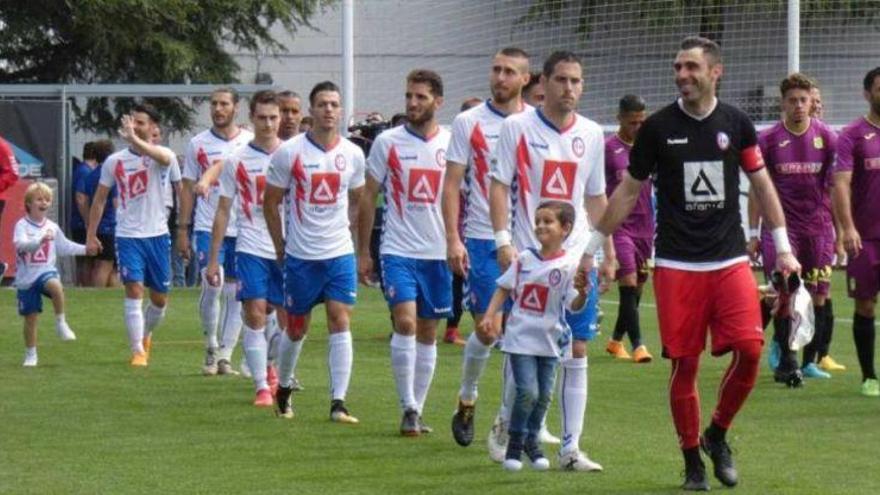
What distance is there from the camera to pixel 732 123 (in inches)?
397

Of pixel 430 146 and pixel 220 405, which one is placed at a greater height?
pixel 430 146

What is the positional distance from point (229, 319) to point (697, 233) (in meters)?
6.91

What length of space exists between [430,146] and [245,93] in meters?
17.5

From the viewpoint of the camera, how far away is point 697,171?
32.9ft

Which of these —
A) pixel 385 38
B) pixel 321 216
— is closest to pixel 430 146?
pixel 321 216

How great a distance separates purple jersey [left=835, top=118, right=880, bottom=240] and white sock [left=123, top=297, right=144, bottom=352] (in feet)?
20.6

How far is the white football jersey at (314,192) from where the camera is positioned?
42.6 ft

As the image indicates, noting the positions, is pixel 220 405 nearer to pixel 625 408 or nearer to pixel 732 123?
pixel 625 408

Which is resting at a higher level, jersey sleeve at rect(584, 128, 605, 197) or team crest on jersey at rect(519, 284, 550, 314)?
jersey sleeve at rect(584, 128, 605, 197)

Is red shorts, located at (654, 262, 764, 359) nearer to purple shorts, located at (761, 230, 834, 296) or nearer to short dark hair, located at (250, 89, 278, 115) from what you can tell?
short dark hair, located at (250, 89, 278, 115)

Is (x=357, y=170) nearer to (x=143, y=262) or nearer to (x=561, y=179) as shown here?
(x=561, y=179)

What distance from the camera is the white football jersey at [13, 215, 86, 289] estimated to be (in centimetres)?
1773

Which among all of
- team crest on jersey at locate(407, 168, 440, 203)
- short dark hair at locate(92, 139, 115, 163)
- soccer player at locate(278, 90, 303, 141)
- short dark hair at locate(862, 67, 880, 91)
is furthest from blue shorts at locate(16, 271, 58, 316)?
short dark hair at locate(92, 139, 115, 163)

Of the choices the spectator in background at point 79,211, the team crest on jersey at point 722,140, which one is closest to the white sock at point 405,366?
the team crest on jersey at point 722,140
